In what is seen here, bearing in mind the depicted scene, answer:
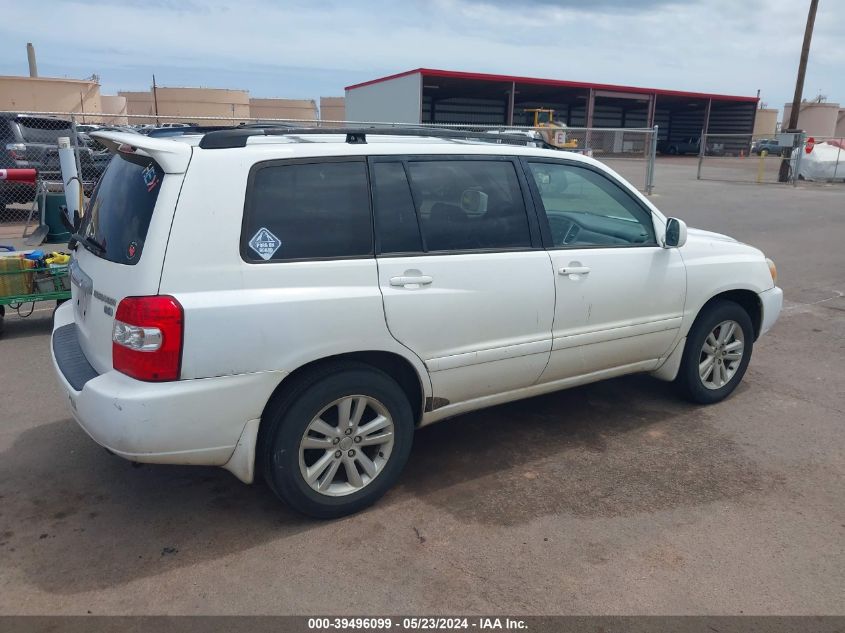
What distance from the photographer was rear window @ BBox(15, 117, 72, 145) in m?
13.4

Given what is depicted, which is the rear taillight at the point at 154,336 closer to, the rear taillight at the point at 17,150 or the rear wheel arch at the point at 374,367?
the rear wheel arch at the point at 374,367

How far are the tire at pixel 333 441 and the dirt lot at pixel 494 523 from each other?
15 centimetres

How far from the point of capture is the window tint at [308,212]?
10.1 ft

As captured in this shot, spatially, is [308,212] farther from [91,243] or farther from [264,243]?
[91,243]

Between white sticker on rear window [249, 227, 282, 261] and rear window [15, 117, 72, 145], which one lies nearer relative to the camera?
white sticker on rear window [249, 227, 282, 261]

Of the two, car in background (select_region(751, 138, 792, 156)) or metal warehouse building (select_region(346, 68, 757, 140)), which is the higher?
metal warehouse building (select_region(346, 68, 757, 140))

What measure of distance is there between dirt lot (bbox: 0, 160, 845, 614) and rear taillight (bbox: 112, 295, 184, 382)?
0.88 metres

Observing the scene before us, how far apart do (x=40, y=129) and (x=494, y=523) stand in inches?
543

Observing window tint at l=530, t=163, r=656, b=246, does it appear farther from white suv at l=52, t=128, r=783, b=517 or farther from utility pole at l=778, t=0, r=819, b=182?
utility pole at l=778, t=0, r=819, b=182

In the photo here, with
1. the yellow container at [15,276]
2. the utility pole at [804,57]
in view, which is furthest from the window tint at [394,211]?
the utility pole at [804,57]

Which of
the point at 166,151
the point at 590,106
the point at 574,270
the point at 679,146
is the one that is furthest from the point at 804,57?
the point at 166,151

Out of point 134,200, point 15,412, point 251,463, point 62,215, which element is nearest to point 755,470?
point 251,463

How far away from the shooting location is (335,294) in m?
3.16

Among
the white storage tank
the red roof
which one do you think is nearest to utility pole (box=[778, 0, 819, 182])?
the red roof
